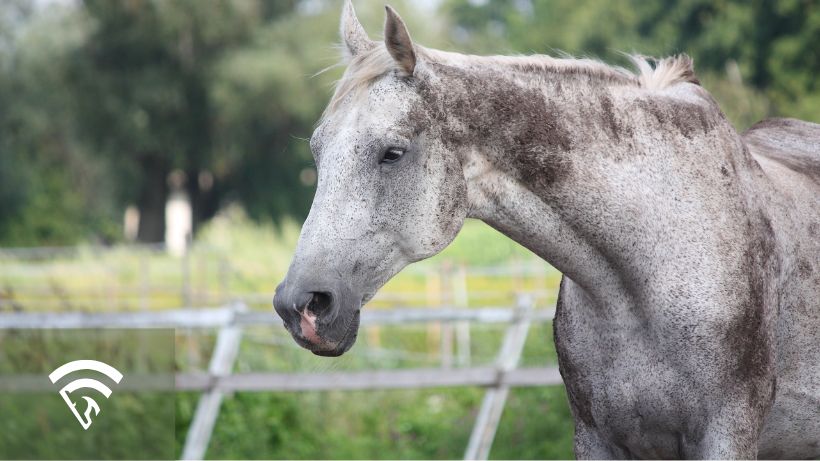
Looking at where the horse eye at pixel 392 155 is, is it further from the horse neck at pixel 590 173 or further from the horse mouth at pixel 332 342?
the horse mouth at pixel 332 342

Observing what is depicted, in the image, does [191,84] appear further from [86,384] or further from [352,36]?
[352,36]

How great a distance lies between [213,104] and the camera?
33.7 meters

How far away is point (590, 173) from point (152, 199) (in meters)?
36.2

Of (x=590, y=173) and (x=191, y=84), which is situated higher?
(x=191, y=84)

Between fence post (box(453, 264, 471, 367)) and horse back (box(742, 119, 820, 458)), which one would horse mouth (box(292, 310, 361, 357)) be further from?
fence post (box(453, 264, 471, 367))

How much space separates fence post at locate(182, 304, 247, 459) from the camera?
614 centimetres

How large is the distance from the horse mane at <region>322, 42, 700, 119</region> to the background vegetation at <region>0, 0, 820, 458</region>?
11107 mm

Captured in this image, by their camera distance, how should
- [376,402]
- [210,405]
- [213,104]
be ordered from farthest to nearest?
[213,104]
[376,402]
[210,405]

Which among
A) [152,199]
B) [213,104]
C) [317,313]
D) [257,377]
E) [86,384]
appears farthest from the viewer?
[152,199]

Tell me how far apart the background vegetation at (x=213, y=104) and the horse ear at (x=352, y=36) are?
11390 millimetres

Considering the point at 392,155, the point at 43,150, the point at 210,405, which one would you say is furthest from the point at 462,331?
the point at 43,150

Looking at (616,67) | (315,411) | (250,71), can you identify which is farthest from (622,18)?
(616,67)

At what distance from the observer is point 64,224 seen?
38.1 m

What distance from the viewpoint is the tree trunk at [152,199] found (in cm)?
3731
